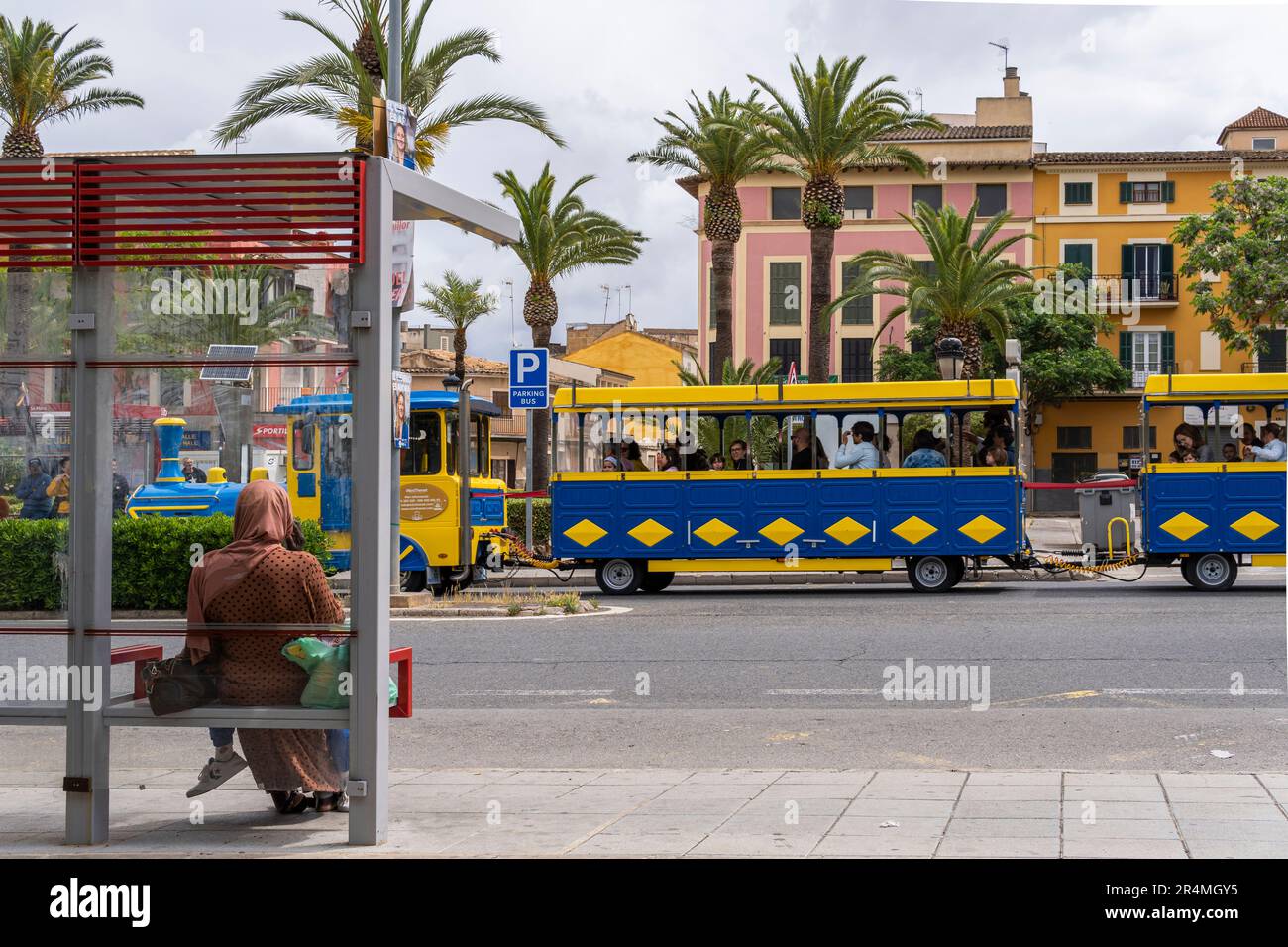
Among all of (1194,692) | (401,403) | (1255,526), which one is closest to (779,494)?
(1255,526)

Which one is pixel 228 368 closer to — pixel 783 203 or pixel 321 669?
pixel 321 669

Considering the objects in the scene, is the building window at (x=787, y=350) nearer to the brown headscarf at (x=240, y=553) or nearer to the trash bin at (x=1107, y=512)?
the trash bin at (x=1107, y=512)

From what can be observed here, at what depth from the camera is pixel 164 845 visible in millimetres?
6480

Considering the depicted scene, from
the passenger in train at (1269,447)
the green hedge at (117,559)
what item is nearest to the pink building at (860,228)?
the passenger in train at (1269,447)

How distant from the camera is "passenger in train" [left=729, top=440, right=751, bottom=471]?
Answer: 859 inches

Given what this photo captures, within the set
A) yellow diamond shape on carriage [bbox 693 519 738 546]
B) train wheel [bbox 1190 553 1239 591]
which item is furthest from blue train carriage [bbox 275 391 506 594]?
train wheel [bbox 1190 553 1239 591]

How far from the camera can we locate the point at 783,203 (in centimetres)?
6925

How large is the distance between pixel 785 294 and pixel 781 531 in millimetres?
48690

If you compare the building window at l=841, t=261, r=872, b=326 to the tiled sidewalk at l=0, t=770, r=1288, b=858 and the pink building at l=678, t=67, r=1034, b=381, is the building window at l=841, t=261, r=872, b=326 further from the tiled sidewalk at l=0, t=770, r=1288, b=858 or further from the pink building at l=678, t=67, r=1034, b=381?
the tiled sidewalk at l=0, t=770, r=1288, b=858

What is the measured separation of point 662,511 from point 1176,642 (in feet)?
30.1

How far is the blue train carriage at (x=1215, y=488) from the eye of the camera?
20.1m

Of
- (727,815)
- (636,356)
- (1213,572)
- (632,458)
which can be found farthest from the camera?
(636,356)

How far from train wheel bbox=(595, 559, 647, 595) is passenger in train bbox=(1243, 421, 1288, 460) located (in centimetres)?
851
